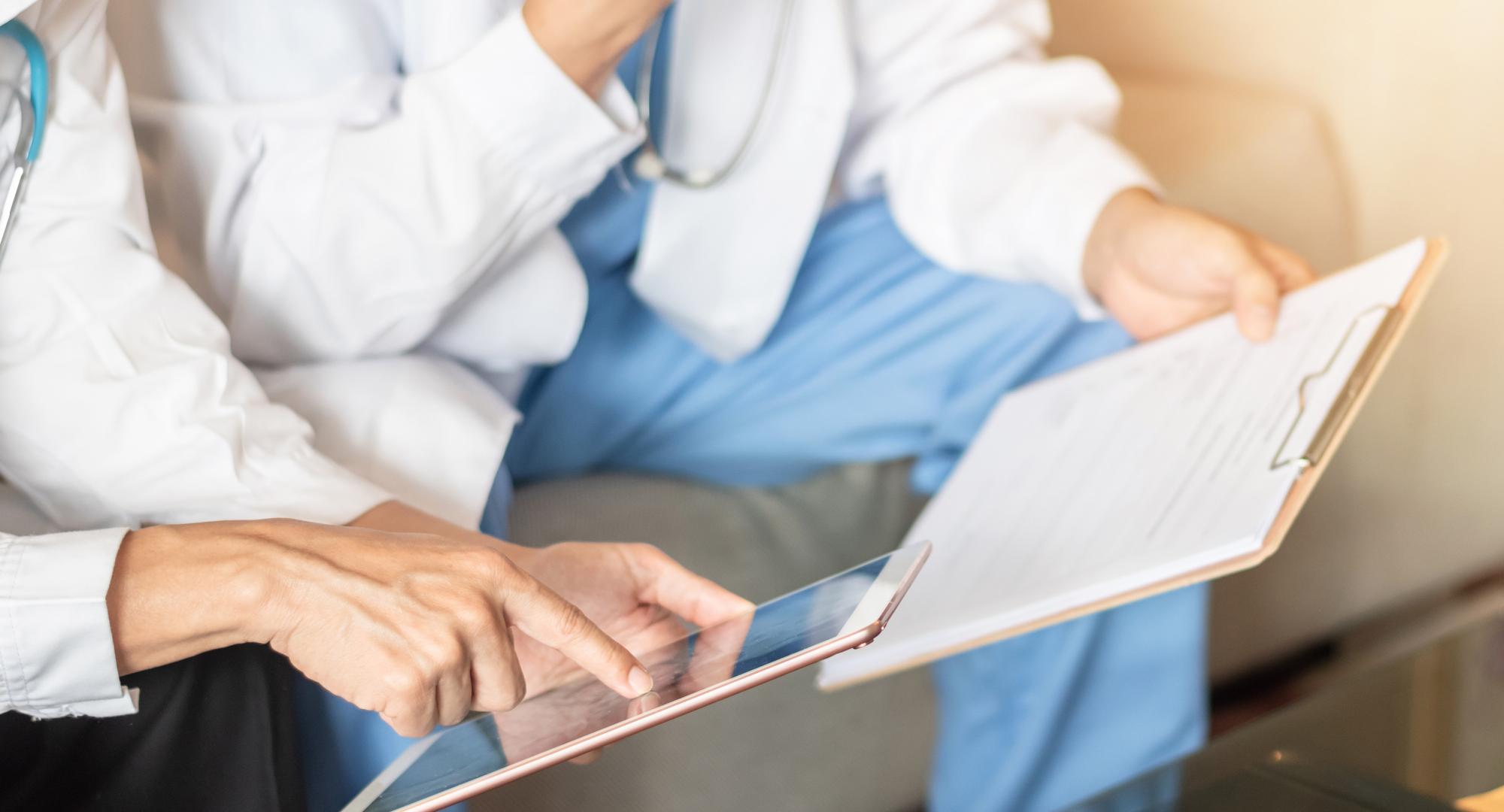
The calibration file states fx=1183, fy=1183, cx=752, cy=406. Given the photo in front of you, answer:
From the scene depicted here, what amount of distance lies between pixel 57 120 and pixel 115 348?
0.09m

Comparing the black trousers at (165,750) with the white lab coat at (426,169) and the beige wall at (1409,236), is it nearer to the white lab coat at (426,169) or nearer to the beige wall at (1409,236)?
the white lab coat at (426,169)

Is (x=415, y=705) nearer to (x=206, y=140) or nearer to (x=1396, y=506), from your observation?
(x=206, y=140)

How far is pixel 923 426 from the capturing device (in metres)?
0.80

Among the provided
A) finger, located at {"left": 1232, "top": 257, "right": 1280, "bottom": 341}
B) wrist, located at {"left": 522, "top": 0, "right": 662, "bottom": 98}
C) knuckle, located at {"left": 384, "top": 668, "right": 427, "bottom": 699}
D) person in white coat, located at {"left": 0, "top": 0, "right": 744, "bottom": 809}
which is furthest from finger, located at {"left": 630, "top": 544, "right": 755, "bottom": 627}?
finger, located at {"left": 1232, "top": 257, "right": 1280, "bottom": 341}

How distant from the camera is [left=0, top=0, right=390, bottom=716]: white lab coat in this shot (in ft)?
1.55

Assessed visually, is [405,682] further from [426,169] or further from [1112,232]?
[1112,232]

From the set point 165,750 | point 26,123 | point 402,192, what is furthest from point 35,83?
point 165,750

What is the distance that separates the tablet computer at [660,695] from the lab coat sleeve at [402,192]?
0.23 meters

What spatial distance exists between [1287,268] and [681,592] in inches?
17.0

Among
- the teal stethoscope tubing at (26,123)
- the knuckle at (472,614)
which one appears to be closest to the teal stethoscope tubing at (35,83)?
the teal stethoscope tubing at (26,123)

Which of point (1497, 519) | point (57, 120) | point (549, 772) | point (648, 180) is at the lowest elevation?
point (1497, 519)

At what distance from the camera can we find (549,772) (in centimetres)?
68

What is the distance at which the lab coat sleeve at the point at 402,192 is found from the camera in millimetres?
552

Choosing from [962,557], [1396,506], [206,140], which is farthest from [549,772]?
[1396,506]
